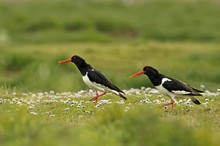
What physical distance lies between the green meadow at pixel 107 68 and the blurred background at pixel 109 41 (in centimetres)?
5

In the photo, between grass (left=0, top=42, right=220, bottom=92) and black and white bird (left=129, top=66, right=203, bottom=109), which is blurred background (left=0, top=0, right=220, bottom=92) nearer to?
grass (left=0, top=42, right=220, bottom=92)

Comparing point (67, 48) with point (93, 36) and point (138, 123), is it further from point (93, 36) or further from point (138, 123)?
point (138, 123)

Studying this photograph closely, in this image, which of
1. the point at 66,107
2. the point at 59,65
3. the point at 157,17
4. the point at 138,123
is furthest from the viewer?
the point at 157,17

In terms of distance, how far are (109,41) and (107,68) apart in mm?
7085

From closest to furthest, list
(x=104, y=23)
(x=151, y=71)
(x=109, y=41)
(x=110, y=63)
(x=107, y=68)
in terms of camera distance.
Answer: (x=151, y=71), (x=107, y=68), (x=110, y=63), (x=109, y=41), (x=104, y=23)

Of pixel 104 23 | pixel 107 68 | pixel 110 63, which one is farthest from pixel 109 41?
pixel 107 68

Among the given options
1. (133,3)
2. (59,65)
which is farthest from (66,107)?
(133,3)

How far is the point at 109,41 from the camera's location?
3244 centimetres

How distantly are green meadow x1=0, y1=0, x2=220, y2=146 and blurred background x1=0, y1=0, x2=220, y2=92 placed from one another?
49mm

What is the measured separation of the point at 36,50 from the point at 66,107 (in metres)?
15.4

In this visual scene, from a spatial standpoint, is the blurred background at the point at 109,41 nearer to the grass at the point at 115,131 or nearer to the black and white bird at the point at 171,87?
the black and white bird at the point at 171,87

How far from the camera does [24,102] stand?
13.7 metres

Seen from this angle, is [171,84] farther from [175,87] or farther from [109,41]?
[109,41]

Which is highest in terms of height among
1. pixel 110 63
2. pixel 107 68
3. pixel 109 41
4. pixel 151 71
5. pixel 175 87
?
pixel 109 41
